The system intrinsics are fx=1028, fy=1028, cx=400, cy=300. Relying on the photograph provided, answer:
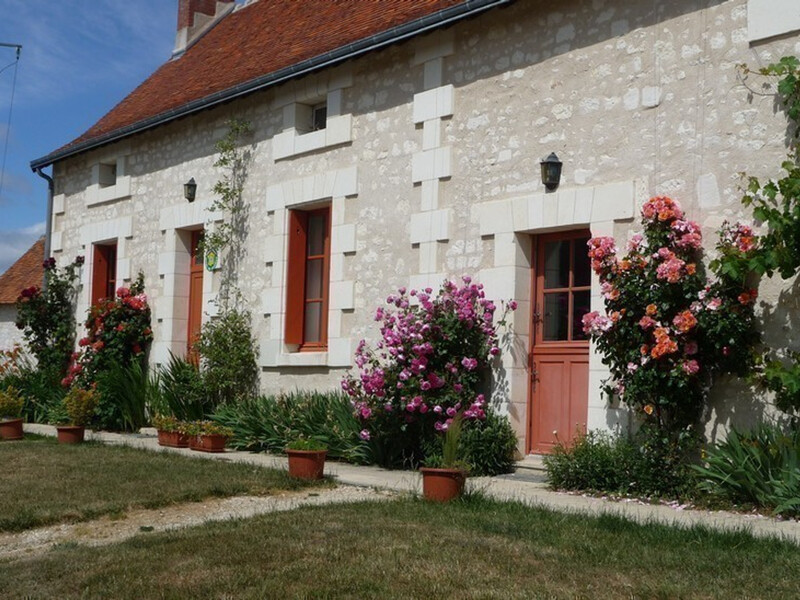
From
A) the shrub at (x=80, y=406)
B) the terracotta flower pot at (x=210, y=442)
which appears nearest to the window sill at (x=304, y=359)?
the terracotta flower pot at (x=210, y=442)

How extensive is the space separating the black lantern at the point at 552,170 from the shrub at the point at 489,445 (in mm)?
2077

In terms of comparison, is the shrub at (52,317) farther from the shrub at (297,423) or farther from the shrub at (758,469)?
the shrub at (758,469)

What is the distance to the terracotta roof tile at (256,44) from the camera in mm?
11156

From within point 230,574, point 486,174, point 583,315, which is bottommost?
point 230,574

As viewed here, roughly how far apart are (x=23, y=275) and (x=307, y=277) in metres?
10.7

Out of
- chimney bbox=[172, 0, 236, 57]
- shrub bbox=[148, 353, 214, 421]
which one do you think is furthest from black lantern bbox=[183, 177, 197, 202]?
chimney bbox=[172, 0, 236, 57]

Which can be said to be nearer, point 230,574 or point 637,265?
point 230,574

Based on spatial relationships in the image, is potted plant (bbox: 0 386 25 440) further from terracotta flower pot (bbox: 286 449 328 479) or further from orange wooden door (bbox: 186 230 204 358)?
terracotta flower pot (bbox: 286 449 328 479)

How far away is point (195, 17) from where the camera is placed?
57.2 feet

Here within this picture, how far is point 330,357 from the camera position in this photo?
1084 centimetres

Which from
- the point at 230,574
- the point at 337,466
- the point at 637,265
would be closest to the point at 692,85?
the point at 637,265

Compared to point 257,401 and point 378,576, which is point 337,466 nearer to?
point 257,401

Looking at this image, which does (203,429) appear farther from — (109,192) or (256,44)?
(256,44)

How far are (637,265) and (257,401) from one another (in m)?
5.09
